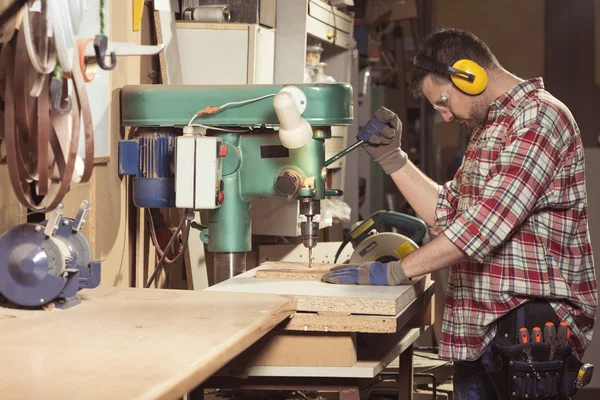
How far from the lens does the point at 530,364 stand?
2.24 metres

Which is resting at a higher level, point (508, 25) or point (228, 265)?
point (508, 25)

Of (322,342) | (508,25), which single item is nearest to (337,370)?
(322,342)

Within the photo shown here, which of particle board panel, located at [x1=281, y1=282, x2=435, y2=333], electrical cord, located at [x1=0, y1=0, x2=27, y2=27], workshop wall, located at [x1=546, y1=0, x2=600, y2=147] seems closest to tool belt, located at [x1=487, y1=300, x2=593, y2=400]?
particle board panel, located at [x1=281, y1=282, x2=435, y2=333]

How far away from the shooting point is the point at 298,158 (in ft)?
7.47

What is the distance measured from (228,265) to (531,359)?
839mm

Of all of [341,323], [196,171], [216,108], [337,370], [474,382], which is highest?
[216,108]

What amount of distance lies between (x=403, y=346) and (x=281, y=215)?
909 millimetres

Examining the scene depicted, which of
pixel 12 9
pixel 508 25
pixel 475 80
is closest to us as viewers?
pixel 12 9

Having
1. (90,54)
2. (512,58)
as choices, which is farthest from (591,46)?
(90,54)

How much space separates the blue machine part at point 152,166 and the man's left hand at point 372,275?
495mm

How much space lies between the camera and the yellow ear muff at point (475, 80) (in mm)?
2350

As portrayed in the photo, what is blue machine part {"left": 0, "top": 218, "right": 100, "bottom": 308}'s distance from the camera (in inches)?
65.2

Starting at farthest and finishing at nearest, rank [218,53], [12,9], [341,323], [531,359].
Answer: [218,53], [531,359], [341,323], [12,9]

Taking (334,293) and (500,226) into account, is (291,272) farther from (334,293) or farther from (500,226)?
(500,226)
